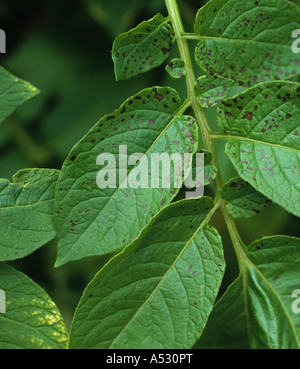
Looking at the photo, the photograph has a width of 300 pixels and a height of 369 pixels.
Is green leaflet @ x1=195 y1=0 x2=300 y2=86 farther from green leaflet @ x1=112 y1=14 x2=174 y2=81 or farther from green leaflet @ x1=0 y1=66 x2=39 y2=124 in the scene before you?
green leaflet @ x1=0 y1=66 x2=39 y2=124

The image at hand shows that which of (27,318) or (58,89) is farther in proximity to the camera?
(58,89)

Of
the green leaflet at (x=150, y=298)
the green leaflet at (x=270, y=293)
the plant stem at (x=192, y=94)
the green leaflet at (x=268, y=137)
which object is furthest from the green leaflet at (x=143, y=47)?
the green leaflet at (x=270, y=293)

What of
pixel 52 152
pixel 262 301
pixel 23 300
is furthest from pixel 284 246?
pixel 52 152

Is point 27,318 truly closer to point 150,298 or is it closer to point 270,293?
point 150,298

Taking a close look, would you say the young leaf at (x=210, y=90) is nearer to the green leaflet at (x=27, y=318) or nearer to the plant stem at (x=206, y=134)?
the plant stem at (x=206, y=134)

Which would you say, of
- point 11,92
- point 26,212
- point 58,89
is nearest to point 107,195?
point 26,212

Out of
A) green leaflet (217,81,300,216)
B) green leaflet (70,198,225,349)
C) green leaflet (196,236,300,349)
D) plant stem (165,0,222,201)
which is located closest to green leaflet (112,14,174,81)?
plant stem (165,0,222,201)

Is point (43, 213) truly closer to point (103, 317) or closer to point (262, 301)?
point (103, 317)
